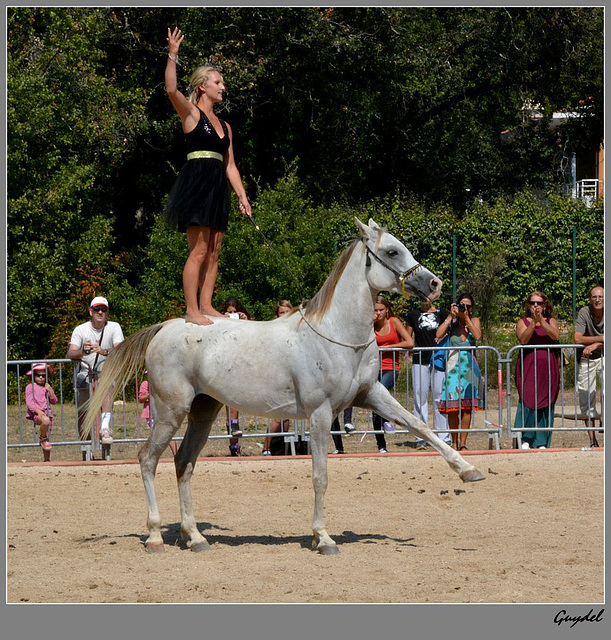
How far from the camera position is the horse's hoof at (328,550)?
7805mm

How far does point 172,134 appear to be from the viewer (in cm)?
2556

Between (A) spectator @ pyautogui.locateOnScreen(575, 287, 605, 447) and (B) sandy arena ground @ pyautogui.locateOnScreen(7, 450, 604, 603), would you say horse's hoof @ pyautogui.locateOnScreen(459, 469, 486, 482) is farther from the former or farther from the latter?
(A) spectator @ pyautogui.locateOnScreen(575, 287, 605, 447)

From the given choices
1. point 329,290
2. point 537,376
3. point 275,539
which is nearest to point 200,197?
point 329,290

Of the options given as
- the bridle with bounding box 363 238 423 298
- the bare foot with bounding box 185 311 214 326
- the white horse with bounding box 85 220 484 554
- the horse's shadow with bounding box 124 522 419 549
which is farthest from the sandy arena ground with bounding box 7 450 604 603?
the bridle with bounding box 363 238 423 298

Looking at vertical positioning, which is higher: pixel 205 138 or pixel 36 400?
pixel 205 138

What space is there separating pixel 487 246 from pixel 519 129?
10.3m

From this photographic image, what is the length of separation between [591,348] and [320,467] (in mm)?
5848

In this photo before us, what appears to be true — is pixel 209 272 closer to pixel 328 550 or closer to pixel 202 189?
pixel 202 189

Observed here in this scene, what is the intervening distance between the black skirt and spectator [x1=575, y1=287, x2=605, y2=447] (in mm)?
6071

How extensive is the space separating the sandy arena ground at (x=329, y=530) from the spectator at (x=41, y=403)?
0.57 metres

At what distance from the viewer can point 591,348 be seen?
1270 cm

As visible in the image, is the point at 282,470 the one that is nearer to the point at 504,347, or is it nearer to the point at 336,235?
the point at 504,347

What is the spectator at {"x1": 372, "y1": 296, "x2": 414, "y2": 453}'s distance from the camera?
1288 centimetres

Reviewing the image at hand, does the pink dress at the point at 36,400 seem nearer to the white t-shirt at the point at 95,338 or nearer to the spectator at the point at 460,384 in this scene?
the white t-shirt at the point at 95,338
